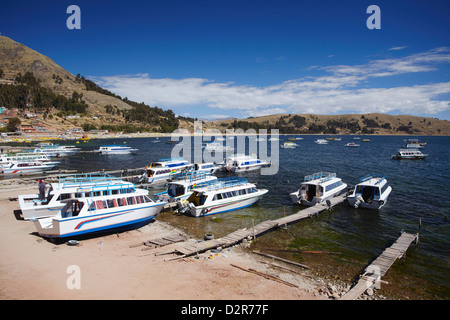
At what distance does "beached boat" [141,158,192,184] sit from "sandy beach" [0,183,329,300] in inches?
985

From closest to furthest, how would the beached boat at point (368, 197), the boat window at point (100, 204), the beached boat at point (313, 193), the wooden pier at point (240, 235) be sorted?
1. the wooden pier at point (240, 235)
2. the boat window at point (100, 204)
3. the beached boat at point (368, 197)
4. the beached boat at point (313, 193)

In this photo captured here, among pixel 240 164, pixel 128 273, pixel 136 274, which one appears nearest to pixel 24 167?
pixel 240 164

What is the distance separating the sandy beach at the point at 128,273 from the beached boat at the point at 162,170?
25.0m

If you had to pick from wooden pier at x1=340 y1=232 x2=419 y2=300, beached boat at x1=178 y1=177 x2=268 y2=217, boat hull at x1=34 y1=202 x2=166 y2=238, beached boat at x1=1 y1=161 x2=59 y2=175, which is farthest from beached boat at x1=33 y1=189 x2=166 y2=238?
beached boat at x1=1 y1=161 x2=59 y2=175

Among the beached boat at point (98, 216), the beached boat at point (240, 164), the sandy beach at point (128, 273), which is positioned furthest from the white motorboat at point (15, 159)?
the beached boat at point (98, 216)

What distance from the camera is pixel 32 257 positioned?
1752cm

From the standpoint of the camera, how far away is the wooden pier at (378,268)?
1474 cm

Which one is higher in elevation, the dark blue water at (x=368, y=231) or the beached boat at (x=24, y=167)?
the beached boat at (x=24, y=167)

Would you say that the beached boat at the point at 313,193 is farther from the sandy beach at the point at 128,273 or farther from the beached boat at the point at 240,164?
the beached boat at the point at 240,164

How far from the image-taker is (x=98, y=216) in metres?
21.8

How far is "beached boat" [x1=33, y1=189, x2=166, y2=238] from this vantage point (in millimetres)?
20312
